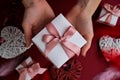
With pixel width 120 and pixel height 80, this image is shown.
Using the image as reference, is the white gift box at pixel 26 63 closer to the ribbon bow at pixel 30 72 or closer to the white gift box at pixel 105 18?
the ribbon bow at pixel 30 72

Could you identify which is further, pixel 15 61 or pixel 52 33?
pixel 15 61

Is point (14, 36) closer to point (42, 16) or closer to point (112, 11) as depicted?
point (42, 16)

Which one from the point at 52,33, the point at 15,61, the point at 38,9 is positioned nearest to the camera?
the point at 52,33

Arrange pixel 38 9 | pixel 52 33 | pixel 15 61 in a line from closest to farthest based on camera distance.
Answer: pixel 52 33, pixel 38 9, pixel 15 61

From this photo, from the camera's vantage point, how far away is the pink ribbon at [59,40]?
830mm

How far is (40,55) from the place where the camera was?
1.06 m

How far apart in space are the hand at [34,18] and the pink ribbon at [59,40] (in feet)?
0.31

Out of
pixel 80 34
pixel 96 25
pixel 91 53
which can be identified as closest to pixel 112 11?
pixel 96 25

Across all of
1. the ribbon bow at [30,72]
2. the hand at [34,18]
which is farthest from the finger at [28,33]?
the ribbon bow at [30,72]

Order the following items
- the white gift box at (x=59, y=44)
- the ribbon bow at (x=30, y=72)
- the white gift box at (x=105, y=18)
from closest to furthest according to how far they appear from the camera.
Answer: the white gift box at (x=59, y=44) → the ribbon bow at (x=30, y=72) → the white gift box at (x=105, y=18)

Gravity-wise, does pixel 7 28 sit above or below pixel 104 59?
above

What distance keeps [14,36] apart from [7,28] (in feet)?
0.14

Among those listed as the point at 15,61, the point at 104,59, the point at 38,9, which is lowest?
the point at 104,59

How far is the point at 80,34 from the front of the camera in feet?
2.89
